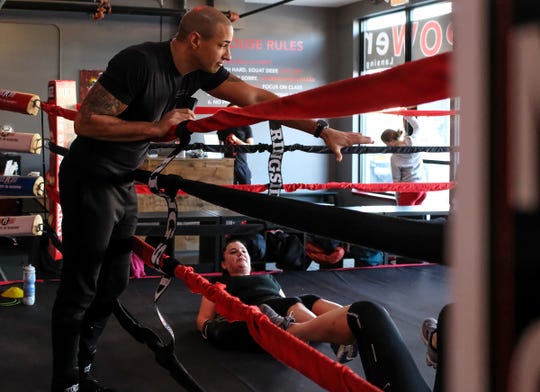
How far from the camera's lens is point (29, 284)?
3176 millimetres

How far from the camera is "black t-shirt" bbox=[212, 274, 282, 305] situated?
110 inches

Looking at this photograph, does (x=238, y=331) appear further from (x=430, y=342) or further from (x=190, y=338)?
(x=430, y=342)

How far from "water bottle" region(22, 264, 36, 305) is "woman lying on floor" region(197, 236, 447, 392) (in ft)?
2.99

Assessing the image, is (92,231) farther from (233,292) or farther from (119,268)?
(233,292)

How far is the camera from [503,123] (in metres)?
0.22

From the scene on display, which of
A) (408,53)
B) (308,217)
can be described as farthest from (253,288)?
(408,53)

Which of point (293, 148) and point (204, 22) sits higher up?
point (204, 22)

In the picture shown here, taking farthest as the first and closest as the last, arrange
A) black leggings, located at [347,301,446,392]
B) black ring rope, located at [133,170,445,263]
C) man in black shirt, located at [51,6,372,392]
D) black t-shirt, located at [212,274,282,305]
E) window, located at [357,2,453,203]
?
window, located at [357,2,453,203] < black t-shirt, located at [212,274,282,305] < man in black shirt, located at [51,6,372,392] < black leggings, located at [347,301,446,392] < black ring rope, located at [133,170,445,263]

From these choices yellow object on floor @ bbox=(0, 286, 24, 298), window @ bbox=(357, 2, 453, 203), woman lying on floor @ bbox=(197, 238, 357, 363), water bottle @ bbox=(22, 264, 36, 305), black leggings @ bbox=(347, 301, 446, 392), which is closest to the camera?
black leggings @ bbox=(347, 301, 446, 392)

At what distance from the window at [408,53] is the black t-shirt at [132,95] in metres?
5.14

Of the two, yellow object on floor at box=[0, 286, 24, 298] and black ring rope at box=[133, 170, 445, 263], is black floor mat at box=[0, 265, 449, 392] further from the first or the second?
black ring rope at box=[133, 170, 445, 263]

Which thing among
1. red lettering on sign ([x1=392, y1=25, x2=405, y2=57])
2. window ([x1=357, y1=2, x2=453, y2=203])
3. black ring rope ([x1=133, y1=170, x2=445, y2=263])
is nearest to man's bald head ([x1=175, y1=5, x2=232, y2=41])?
black ring rope ([x1=133, y1=170, x2=445, y2=263])

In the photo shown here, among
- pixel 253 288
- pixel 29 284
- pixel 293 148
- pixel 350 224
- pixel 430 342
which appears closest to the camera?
pixel 350 224

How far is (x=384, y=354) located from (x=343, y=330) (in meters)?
0.28
